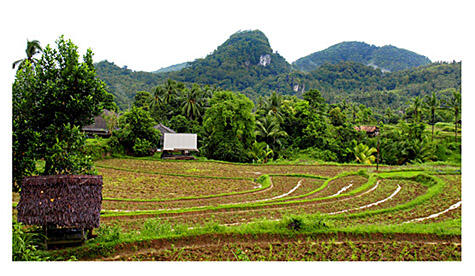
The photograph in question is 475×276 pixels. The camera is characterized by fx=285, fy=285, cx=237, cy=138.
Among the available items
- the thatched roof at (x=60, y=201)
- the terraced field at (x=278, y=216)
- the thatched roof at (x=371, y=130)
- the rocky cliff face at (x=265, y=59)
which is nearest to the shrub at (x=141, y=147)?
the terraced field at (x=278, y=216)

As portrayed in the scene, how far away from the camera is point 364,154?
Answer: 26.6 m

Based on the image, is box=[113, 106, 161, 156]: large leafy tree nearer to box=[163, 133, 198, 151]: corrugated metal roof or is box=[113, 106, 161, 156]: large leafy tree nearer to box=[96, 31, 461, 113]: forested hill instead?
box=[163, 133, 198, 151]: corrugated metal roof

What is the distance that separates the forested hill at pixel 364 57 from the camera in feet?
433

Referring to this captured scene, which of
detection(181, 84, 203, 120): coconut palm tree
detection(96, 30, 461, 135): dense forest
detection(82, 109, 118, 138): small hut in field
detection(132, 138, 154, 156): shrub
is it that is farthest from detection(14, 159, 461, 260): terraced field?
detection(96, 30, 461, 135): dense forest

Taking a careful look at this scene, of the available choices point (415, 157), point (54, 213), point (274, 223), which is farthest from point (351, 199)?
point (415, 157)

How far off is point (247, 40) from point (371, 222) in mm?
130606

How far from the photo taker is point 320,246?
6070 millimetres

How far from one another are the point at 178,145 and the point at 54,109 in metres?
18.8

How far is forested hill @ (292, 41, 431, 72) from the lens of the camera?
433 feet

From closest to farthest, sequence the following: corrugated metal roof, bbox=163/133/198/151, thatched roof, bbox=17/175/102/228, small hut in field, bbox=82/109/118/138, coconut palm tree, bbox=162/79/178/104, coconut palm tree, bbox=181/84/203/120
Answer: thatched roof, bbox=17/175/102/228, corrugated metal roof, bbox=163/133/198/151, small hut in field, bbox=82/109/118/138, coconut palm tree, bbox=181/84/203/120, coconut palm tree, bbox=162/79/178/104

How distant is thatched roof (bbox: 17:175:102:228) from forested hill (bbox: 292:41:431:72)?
145 metres

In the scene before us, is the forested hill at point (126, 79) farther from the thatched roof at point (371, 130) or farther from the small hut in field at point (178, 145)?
the thatched roof at point (371, 130)

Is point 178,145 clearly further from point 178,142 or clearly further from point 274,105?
point 274,105

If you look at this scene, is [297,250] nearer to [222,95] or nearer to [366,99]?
[222,95]
